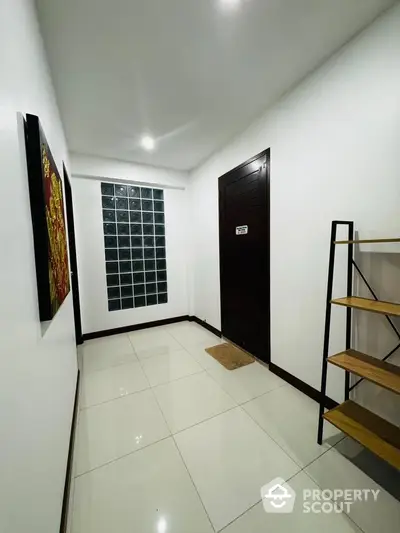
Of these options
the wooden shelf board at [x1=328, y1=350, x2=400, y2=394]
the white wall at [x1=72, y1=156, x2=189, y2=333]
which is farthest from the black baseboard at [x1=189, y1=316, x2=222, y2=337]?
the wooden shelf board at [x1=328, y1=350, x2=400, y2=394]

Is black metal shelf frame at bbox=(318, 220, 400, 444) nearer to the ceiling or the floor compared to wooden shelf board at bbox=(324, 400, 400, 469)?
nearer to the ceiling

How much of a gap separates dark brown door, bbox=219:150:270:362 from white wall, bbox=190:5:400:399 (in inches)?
4.7

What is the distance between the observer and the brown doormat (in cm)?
254

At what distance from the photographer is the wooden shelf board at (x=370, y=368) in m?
1.17

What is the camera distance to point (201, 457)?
1.42 metres

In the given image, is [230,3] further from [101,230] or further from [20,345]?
[101,230]

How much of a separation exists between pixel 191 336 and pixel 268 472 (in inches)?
85.9

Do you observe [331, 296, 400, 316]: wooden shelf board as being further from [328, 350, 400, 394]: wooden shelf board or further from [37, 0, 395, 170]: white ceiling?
[37, 0, 395, 170]: white ceiling

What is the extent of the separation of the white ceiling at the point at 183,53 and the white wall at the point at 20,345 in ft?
1.68

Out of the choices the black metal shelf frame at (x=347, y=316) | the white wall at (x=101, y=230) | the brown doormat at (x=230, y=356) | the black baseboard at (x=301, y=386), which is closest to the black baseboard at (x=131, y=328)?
the white wall at (x=101, y=230)

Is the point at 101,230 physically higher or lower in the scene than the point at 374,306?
higher

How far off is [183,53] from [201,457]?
109 inches

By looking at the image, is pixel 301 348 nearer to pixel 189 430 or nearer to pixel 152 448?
pixel 189 430

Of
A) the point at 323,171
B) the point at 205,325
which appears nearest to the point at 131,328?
the point at 205,325
